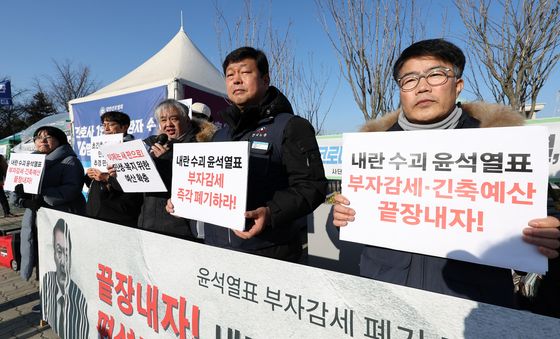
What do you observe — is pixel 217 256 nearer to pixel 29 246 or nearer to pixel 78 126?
pixel 29 246

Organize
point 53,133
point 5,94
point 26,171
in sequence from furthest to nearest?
point 5,94 < point 53,133 < point 26,171

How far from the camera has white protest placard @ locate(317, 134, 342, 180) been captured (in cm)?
568

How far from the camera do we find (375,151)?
3.79ft

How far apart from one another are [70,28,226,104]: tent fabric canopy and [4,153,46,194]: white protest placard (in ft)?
9.70

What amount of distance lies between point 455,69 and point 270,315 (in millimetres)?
1206

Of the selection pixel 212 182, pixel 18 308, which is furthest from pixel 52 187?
pixel 212 182

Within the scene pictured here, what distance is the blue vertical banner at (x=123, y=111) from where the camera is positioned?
5574 mm

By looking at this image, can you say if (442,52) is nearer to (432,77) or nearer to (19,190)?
(432,77)

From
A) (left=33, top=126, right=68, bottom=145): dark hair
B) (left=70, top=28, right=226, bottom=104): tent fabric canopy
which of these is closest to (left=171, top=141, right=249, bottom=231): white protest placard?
(left=33, top=126, right=68, bottom=145): dark hair

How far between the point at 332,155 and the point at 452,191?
15.8 feet

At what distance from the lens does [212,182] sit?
1.48 metres

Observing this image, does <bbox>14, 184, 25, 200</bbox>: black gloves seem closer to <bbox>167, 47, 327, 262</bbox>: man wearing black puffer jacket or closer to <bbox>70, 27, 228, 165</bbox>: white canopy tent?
<bbox>167, 47, 327, 262</bbox>: man wearing black puffer jacket

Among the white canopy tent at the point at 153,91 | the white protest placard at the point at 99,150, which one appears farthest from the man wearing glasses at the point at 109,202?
the white canopy tent at the point at 153,91

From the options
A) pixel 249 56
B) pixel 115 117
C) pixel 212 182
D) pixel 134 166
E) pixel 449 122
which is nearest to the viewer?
pixel 449 122
